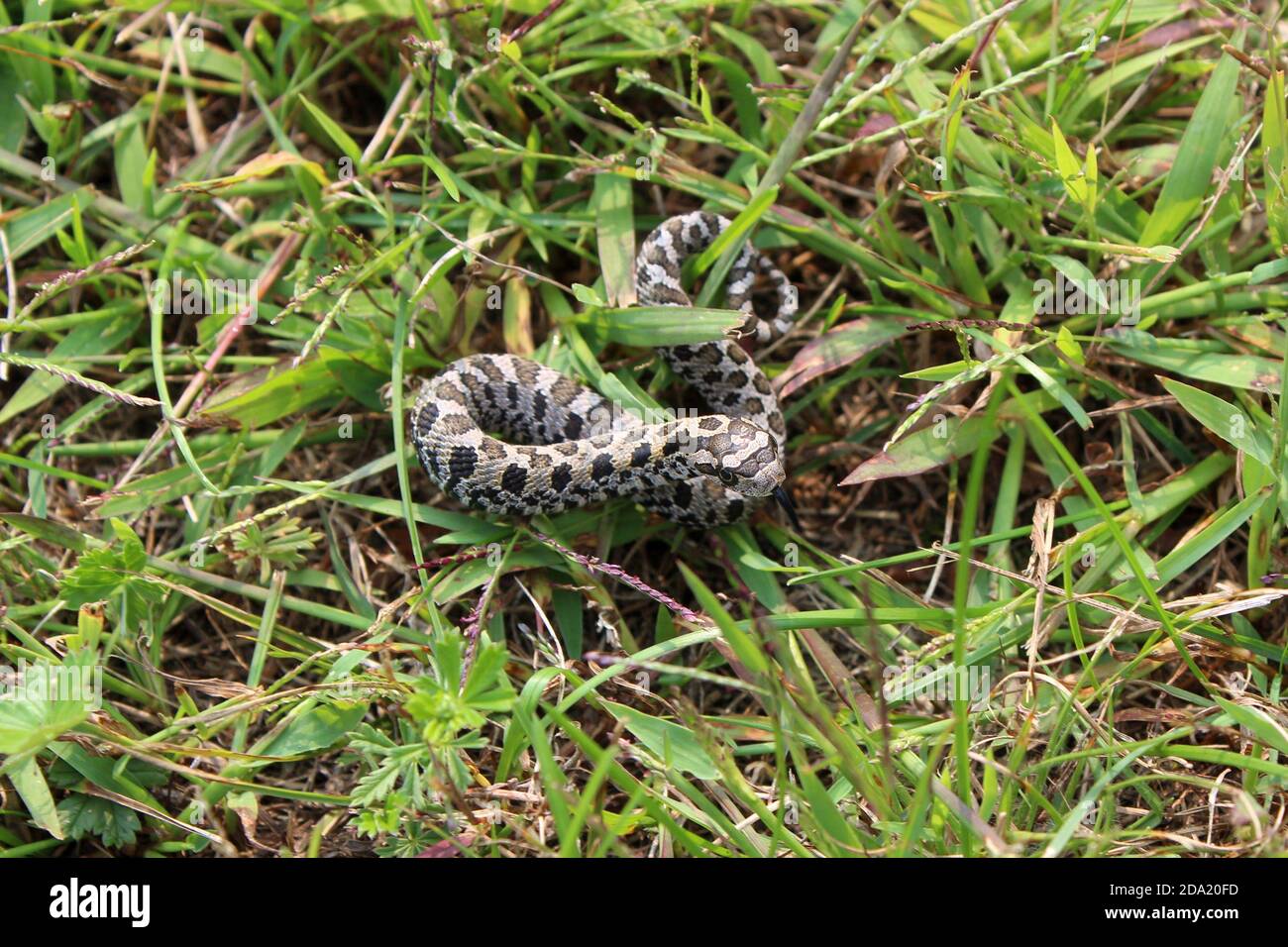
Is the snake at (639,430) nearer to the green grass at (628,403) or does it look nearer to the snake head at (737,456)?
the snake head at (737,456)

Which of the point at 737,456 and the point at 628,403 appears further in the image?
the point at 628,403

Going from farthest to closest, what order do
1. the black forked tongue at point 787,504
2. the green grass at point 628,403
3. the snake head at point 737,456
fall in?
the black forked tongue at point 787,504
the snake head at point 737,456
the green grass at point 628,403

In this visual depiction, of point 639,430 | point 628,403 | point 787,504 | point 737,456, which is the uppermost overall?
point 628,403

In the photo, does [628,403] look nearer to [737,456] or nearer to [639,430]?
[639,430]

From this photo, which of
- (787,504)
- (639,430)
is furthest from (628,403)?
(787,504)

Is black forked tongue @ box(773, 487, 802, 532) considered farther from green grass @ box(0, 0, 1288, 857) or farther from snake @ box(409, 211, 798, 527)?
green grass @ box(0, 0, 1288, 857)

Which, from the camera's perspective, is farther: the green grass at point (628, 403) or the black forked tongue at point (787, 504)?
the black forked tongue at point (787, 504)

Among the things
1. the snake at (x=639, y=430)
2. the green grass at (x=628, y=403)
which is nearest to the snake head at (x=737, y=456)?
the snake at (x=639, y=430)
